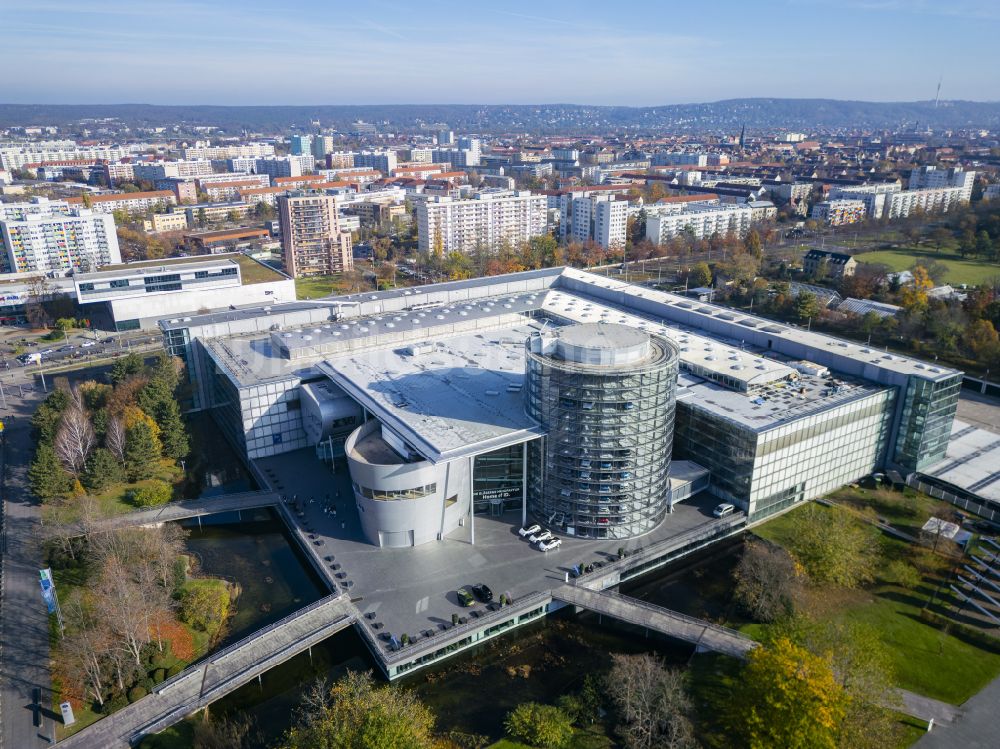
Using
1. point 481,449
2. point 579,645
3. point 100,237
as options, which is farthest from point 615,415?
point 100,237

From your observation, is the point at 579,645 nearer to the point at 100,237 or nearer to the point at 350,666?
the point at 350,666

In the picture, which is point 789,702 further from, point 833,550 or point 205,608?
point 205,608

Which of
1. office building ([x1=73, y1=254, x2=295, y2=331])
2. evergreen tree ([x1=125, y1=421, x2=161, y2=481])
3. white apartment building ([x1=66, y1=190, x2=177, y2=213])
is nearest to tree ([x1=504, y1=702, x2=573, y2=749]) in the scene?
evergreen tree ([x1=125, y1=421, x2=161, y2=481])

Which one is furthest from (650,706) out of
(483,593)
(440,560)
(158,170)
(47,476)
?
(158,170)

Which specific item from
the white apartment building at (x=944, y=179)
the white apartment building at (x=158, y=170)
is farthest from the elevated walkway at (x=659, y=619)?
the white apartment building at (x=158, y=170)

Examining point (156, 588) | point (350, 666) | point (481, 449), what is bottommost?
point (350, 666)

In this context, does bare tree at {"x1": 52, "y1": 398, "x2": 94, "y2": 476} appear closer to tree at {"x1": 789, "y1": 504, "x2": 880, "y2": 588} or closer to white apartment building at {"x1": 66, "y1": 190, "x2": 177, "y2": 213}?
tree at {"x1": 789, "y1": 504, "x2": 880, "y2": 588}
